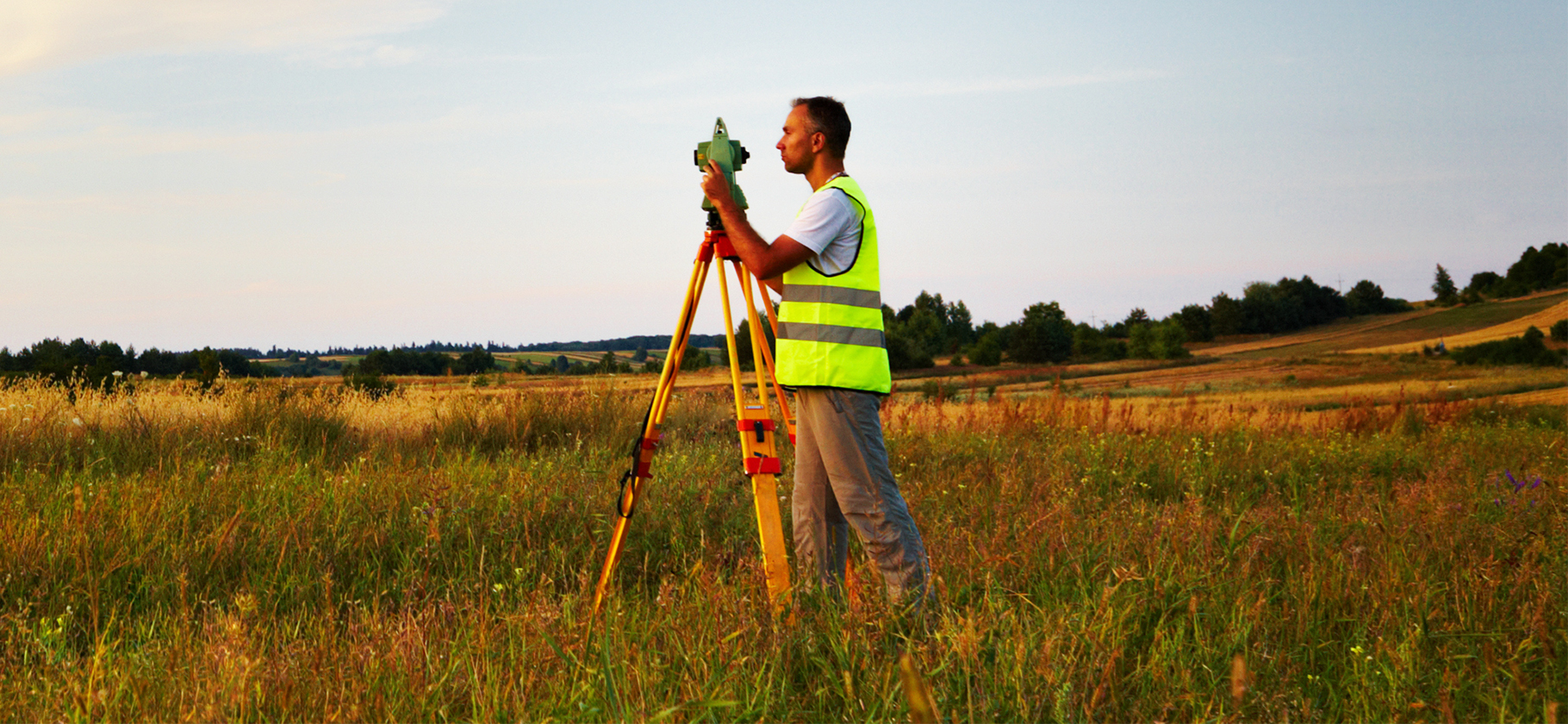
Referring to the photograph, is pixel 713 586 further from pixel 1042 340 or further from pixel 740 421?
pixel 1042 340

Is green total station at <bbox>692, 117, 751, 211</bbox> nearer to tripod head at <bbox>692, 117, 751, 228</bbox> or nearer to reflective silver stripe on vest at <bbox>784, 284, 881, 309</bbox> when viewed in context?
tripod head at <bbox>692, 117, 751, 228</bbox>

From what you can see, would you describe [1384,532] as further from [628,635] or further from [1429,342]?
[1429,342]

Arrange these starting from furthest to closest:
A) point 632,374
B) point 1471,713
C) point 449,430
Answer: point 632,374, point 449,430, point 1471,713

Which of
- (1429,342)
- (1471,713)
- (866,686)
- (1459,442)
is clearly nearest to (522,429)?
(866,686)

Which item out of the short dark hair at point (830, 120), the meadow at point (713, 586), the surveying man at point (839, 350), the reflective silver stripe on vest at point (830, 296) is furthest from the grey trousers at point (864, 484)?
the short dark hair at point (830, 120)

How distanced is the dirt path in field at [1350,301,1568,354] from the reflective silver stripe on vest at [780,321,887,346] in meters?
24.1

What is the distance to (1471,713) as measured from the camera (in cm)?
288

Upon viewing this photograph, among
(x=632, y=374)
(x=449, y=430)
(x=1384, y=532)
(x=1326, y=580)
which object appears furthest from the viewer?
(x=632, y=374)

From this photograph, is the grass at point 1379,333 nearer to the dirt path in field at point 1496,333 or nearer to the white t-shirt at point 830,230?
the dirt path in field at point 1496,333

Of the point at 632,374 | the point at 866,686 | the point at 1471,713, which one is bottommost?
the point at 1471,713

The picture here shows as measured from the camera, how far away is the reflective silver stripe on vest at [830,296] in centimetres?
342

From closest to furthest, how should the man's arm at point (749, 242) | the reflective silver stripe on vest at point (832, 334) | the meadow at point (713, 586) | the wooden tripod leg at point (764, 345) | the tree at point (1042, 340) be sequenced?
the meadow at point (713, 586) → the man's arm at point (749, 242) → the reflective silver stripe on vest at point (832, 334) → the wooden tripod leg at point (764, 345) → the tree at point (1042, 340)

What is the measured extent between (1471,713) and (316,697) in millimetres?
3745

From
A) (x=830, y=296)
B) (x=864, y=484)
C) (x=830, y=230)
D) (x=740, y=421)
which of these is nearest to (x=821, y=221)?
(x=830, y=230)
